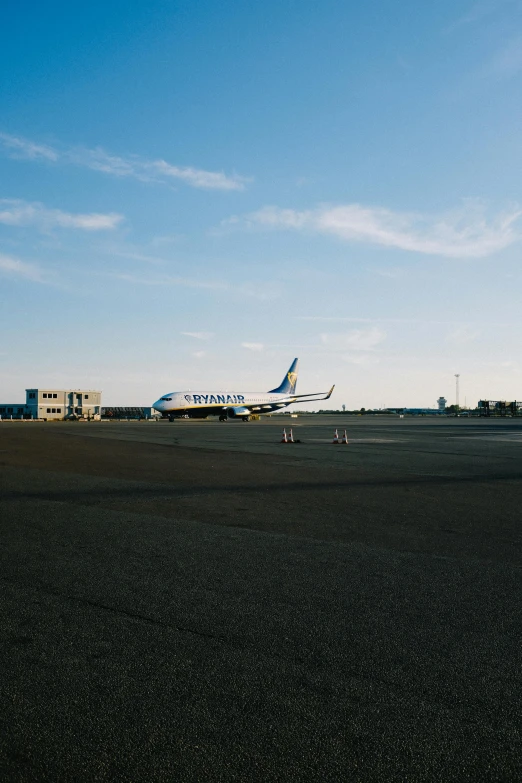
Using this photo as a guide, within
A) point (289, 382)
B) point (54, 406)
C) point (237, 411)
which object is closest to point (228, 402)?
point (237, 411)

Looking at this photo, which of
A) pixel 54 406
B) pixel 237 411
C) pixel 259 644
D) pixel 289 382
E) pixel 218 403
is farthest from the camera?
pixel 54 406

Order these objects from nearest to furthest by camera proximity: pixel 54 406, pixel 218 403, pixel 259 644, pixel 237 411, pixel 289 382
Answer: pixel 259 644 → pixel 218 403 → pixel 237 411 → pixel 289 382 → pixel 54 406

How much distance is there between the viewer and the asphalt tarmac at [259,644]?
2881mm

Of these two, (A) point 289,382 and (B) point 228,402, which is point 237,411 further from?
(A) point 289,382

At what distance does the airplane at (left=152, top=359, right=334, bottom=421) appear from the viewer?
68125mm

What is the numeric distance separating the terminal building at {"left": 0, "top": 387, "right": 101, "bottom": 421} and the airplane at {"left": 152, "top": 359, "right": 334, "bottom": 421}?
43.3 meters

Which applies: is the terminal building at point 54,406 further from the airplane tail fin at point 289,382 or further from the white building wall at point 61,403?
the airplane tail fin at point 289,382

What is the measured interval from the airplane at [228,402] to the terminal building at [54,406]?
142 ft

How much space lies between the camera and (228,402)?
73812mm

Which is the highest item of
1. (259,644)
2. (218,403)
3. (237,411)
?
(218,403)

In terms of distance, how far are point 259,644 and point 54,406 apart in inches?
4676

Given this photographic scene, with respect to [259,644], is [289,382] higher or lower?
higher

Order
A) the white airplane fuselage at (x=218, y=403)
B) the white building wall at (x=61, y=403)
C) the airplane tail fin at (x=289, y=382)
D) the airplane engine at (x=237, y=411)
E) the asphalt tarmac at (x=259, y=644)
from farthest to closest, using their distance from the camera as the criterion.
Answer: the white building wall at (x=61, y=403)
the airplane tail fin at (x=289, y=382)
the airplane engine at (x=237, y=411)
the white airplane fuselage at (x=218, y=403)
the asphalt tarmac at (x=259, y=644)

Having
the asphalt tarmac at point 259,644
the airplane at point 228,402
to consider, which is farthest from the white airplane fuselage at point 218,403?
the asphalt tarmac at point 259,644
